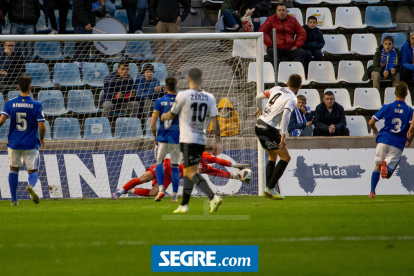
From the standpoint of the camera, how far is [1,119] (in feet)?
27.8

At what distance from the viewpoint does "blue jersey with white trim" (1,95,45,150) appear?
850cm

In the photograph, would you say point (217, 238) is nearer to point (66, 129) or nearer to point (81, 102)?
point (66, 129)

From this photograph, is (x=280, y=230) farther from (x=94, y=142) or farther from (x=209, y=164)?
(x=94, y=142)

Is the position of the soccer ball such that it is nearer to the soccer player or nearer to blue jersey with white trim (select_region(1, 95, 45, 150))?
the soccer player

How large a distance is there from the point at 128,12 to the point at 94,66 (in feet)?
7.00

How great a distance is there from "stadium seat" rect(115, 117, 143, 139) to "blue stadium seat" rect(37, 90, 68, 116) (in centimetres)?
122

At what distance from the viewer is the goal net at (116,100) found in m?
10.3

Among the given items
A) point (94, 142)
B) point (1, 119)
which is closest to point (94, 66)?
point (94, 142)

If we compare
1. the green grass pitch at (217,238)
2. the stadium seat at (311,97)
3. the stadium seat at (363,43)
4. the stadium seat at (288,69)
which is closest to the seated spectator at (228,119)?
the stadium seat at (311,97)

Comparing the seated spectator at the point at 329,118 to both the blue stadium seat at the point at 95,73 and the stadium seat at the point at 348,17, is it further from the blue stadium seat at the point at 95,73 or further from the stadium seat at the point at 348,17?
the blue stadium seat at the point at 95,73

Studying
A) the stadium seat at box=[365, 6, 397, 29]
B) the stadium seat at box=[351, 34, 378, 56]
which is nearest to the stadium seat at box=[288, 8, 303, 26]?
the stadium seat at box=[351, 34, 378, 56]

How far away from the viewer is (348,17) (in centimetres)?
1447

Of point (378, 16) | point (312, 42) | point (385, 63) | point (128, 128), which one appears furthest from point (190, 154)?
point (378, 16)

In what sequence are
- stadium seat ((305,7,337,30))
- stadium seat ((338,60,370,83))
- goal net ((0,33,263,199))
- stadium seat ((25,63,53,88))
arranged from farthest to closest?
stadium seat ((305,7,337,30))
stadium seat ((338,60,370,83))
stadium seat ((25,63,53,88))
goal net ((0,33,263,199))
